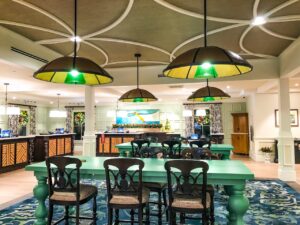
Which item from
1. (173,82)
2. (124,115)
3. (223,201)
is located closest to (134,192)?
(223,201)

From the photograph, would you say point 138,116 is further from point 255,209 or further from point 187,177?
point 187,177

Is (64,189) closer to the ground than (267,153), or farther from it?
farther from it

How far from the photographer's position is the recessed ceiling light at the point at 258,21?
3.71 m

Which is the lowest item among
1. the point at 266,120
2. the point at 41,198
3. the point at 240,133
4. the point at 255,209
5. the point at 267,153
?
the point at 255,209

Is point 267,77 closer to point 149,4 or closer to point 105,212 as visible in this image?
point 149,4

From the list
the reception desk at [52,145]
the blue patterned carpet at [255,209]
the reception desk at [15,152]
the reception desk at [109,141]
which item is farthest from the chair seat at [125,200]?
the reception desk at [109,141]

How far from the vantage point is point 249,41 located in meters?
4.85

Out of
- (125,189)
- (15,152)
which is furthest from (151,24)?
(15,152)

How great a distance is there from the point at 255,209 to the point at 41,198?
10.8 ft

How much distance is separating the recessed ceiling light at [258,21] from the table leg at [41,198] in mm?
3830

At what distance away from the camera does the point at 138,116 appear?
43.2 feet

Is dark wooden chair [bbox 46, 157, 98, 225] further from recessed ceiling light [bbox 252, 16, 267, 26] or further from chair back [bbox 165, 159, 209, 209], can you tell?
recessed ceiling light [bbox 252, 16, 267, 26]

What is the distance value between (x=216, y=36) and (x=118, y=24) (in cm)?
184

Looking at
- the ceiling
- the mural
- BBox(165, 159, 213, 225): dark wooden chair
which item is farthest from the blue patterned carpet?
the mural
